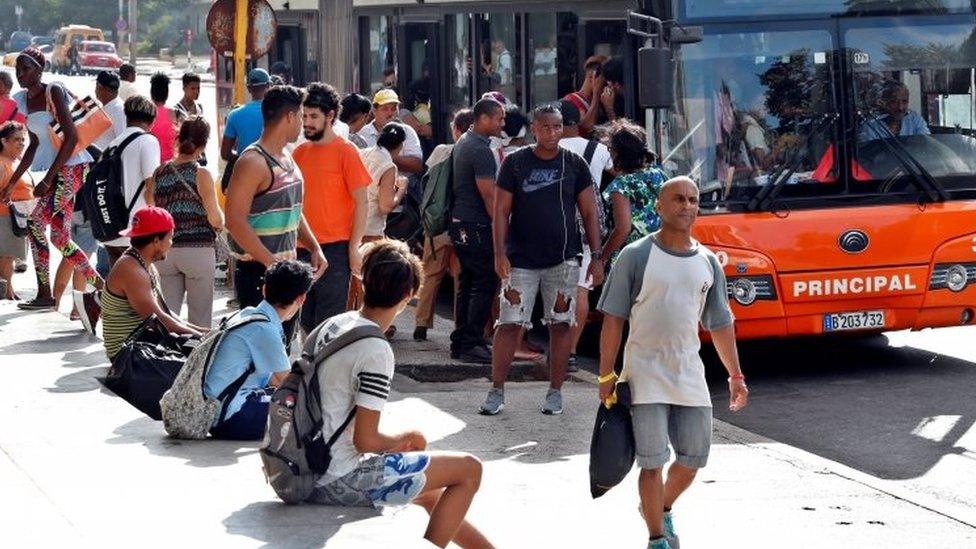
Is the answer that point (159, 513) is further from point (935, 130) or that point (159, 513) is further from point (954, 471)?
point (935, 130)

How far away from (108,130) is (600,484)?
838 cm

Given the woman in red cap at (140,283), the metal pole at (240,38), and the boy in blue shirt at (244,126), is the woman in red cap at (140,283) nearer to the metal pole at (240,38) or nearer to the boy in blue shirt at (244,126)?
the boy in blue shirt at (244,126)

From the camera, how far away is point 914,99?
11586 millimetres

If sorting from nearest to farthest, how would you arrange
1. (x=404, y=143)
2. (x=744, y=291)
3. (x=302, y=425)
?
(x=302, y=425), (x=744, y=291), (x=404, y=143)

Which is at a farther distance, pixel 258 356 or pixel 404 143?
pixel 404 143

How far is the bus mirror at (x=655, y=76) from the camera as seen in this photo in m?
10.7

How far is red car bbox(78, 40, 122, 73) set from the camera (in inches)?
3051

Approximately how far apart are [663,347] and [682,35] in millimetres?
4591

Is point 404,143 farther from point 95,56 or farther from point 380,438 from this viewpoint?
point 95,56

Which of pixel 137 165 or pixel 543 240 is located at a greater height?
pixel 137 165

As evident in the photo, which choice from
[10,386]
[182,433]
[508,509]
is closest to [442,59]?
[10,386]

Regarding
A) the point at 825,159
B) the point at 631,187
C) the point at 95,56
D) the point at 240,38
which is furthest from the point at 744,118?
the point at 95,56

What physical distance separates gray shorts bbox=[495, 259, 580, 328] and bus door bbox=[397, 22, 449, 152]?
580 centimetres

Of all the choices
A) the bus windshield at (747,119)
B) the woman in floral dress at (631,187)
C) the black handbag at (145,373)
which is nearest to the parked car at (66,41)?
the bus windshield at (747,119)
